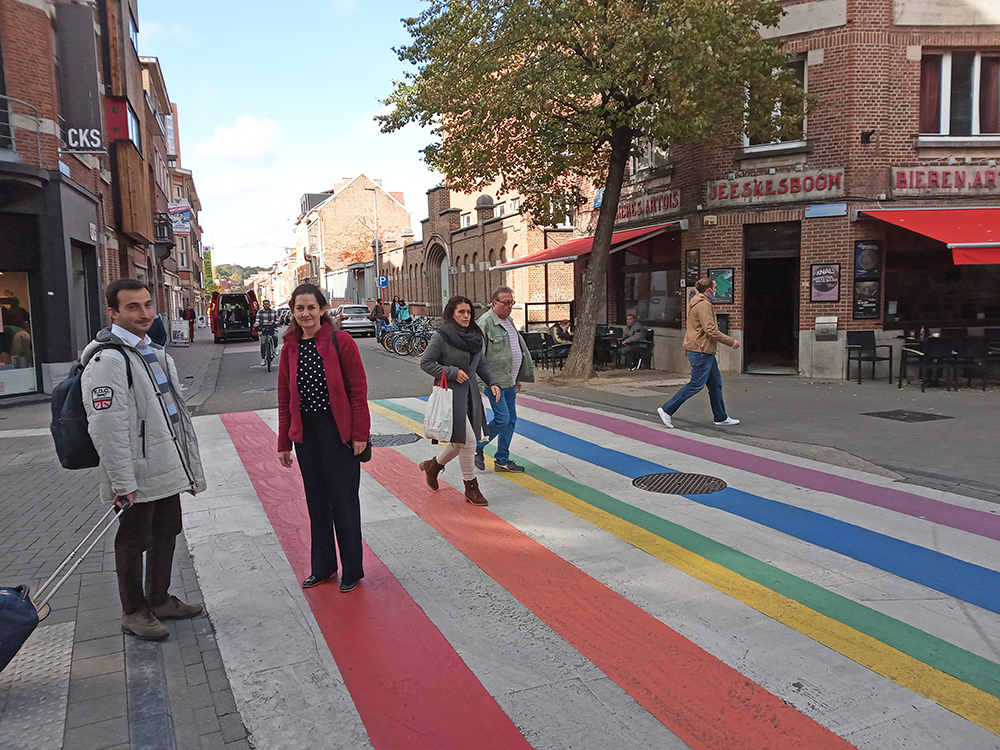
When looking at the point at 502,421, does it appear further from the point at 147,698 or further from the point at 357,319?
the point at 357,319

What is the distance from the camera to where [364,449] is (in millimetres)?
4539

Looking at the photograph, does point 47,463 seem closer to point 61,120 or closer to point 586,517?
point 586,517

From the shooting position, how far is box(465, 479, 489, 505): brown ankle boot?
6422 mm

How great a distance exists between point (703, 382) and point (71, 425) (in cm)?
757

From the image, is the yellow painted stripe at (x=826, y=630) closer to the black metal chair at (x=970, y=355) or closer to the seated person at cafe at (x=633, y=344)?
the black metal chair at (x=970, y=355)

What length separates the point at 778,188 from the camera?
48.9 feet

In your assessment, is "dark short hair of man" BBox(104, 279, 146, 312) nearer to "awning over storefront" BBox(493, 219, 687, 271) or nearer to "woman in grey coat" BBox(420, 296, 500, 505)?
"woman in grey coat" BBox(420, 296, 500, 505)

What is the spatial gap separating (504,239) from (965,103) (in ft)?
58.3

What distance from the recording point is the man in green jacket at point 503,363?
7.18m

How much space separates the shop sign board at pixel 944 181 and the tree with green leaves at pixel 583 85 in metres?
2.44

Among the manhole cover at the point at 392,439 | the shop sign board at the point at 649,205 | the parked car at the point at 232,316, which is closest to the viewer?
the manhole cover at the point at 392,439

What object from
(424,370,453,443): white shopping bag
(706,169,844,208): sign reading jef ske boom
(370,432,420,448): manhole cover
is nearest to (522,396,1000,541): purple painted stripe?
(370,432,420,448): manhole cover

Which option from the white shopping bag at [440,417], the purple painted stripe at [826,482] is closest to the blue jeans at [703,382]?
the purple painted stripe at [826,482]

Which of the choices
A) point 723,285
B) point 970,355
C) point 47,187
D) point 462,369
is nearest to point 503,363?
point 462,369
